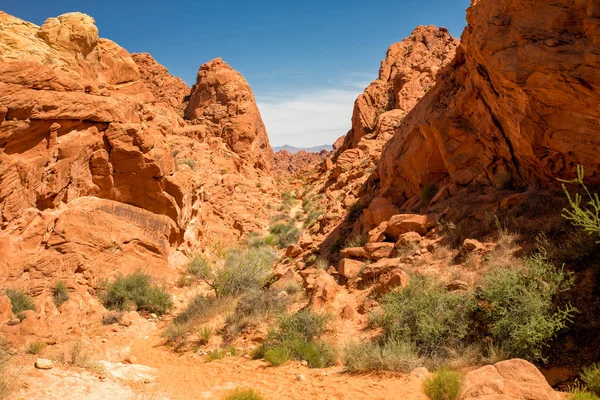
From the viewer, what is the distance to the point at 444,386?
4.95 m

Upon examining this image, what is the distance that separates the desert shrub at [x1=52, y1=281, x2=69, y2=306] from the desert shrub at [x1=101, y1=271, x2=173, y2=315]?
109 centimetres

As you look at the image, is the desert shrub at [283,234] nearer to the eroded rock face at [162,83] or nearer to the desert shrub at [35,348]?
the desert shrub at [35,348]

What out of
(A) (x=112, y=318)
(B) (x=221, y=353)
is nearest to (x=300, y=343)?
(B) (x=221, y=353)

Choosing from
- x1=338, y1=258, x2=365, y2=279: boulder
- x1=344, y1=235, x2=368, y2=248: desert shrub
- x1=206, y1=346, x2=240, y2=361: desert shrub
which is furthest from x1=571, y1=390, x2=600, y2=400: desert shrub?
x1=344, y1=235, x2=368, y2=248: desert shrub

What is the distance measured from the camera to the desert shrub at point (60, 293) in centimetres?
1045

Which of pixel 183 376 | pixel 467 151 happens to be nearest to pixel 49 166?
pixel 183 376

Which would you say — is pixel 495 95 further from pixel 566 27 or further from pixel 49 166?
pixel 49 166

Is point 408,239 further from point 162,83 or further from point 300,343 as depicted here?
point 162,83

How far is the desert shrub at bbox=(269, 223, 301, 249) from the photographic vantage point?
2213 centimetres

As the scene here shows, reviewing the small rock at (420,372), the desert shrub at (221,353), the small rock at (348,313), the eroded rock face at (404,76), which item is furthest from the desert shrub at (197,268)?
the eroded rock face at (404,76)

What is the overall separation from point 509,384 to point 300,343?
416 cm

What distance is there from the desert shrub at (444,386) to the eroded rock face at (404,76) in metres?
29.1

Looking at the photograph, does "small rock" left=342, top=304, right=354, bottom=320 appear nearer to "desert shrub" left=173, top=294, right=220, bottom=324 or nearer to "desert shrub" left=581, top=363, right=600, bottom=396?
"desert shrub" left=173, top=294, right=220, bottom=324

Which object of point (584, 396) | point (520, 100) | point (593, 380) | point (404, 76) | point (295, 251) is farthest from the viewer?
point (404, 76)
